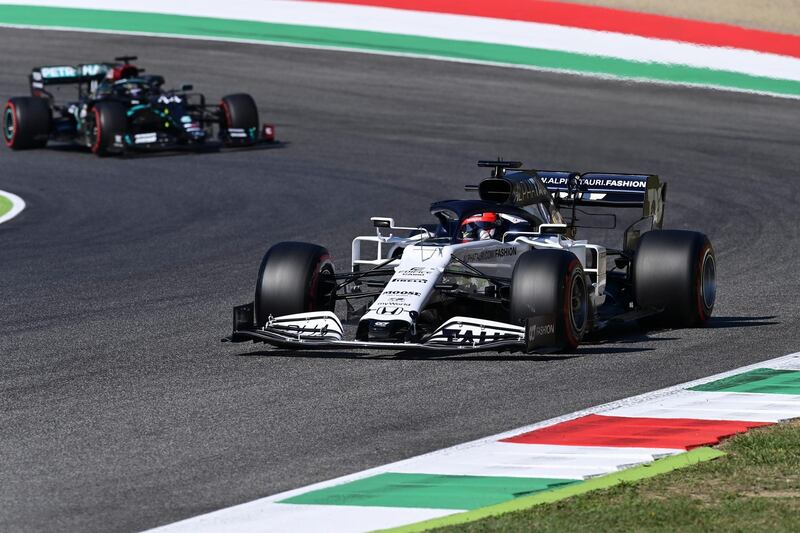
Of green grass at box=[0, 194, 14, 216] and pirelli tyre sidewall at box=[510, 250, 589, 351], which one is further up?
pirelli tyre sidewall at box=[510, 250, 589, 351]

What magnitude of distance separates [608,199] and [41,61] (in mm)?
22955

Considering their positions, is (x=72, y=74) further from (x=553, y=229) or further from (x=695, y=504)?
(x=695, y=504)

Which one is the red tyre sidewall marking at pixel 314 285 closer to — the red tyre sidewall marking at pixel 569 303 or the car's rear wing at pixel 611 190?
the red tyre sidewall marking at pixel 569 303

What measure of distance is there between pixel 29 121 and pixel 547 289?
16.5 metres

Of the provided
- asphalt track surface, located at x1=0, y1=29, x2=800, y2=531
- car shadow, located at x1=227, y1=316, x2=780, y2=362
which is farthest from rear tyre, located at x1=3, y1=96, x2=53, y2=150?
car shadow, located at x1=227, y1=316, x2=780, y2=362

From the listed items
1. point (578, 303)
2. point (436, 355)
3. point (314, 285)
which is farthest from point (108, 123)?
point (578, 303)

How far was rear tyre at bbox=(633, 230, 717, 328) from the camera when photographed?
1181cm

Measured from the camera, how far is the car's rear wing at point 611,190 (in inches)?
516

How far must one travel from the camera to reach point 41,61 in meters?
33.8

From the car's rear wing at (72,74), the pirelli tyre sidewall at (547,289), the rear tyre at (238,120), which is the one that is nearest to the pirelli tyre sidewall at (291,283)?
the pirelli tyre sidewall at (547,289)

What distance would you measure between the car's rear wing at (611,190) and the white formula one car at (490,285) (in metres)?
0.29

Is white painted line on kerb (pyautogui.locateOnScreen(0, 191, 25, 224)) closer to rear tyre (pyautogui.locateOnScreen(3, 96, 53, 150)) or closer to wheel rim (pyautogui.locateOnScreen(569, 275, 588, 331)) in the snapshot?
rear tyre (pyautogui.locateOnScreen(3, 96, 53, 150))

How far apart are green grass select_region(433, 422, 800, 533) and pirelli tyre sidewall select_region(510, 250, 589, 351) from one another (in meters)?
2.78

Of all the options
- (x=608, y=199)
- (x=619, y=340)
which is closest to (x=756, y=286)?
(x=608, y=199)
